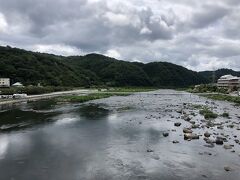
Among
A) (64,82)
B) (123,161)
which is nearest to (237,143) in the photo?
(123,161)

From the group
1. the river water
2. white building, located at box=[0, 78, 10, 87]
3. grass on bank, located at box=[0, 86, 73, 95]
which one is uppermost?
white building, located at box=[0, 78, 10, 87]

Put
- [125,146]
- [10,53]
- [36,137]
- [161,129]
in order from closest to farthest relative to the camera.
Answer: [125,146]
[36,137]
[161,129]
[10,53]

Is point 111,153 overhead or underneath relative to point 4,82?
underneath

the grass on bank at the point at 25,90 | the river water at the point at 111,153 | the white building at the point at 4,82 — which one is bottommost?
the river water at the point at 111,153

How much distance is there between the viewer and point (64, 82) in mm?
194875

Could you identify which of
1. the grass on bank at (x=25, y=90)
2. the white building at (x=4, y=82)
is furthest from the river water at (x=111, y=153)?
the white building at (x=4, y=82)

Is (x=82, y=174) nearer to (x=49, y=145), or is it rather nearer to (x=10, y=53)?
(x=49, y=145)

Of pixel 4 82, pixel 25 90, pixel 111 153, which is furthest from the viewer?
pixel 4 82

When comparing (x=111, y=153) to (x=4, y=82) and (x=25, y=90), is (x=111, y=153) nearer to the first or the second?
(x=25, y=90)

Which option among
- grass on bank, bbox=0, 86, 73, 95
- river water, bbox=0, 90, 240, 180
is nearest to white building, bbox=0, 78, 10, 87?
grass on bank, bbox=0, 86, 73, 95

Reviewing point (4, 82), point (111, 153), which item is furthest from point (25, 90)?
point (111, 153)

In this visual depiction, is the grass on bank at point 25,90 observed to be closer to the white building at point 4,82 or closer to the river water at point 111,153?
the white building at point 4,82

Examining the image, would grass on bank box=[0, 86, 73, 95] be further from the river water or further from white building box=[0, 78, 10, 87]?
the river water

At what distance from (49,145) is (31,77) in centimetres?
14342
